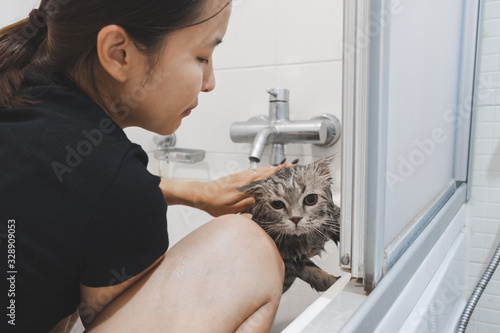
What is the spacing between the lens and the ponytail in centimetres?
46

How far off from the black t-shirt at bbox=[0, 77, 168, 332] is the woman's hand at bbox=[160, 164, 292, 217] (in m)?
0.35

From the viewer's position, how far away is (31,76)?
47 centimetres

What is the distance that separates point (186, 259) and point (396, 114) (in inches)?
12.6

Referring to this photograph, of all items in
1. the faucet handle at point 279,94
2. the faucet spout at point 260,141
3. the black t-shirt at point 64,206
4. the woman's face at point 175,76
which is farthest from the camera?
the faucet handle at point 279,94

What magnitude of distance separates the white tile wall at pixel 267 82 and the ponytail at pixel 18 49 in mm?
607

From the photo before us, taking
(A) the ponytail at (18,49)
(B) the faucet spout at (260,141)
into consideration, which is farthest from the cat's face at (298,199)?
(A) the ponytail at (18,49)

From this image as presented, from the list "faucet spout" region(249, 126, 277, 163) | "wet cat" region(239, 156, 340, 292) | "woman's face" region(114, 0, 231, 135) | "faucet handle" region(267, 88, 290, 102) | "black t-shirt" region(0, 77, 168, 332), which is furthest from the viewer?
"faucet handle" region(267, 88, 290, 102)

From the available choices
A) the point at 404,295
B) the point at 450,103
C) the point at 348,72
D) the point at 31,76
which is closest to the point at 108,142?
the point at 31,76

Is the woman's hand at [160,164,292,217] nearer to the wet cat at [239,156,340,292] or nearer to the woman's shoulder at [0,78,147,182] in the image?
the wet cat at [239,156,340,292]

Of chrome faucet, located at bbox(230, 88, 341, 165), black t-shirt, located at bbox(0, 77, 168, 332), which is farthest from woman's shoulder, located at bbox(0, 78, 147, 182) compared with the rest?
chrome faucet, located at bbox(230, 88, 341, 165)

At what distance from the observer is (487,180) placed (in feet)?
3.03

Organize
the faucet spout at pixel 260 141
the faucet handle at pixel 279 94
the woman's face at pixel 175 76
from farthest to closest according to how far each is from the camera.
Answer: the faucet handle at pixel 279 94
the faucet spout at pixel 260 141
the woman's face at pixel 175 76

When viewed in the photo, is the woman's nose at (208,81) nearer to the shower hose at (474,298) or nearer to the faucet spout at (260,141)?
the faucet spout at (260,141)

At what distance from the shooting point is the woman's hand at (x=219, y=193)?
768mm
